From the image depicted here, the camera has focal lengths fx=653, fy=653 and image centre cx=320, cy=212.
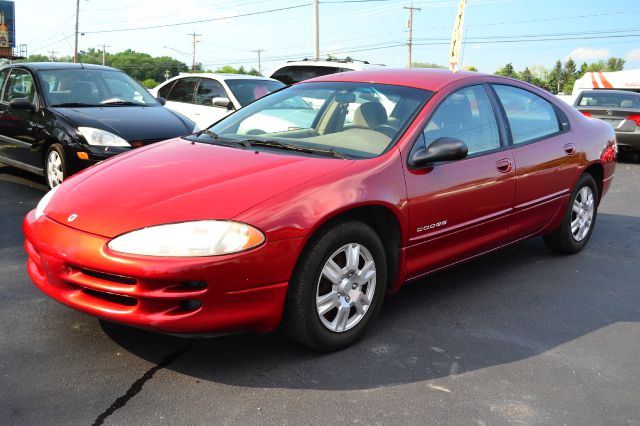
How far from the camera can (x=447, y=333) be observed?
3.67 m

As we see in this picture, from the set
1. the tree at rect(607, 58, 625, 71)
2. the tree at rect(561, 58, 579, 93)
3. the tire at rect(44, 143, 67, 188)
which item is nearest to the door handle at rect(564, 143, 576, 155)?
the tire at rect(44, 143, 67, 188)

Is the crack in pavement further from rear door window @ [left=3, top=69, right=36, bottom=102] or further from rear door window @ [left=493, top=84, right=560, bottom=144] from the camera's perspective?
rear door window @ [left=3, top=69, right=36, bottom=102]

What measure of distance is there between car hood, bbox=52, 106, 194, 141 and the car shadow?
3461mm

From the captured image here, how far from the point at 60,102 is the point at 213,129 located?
11.4 ft

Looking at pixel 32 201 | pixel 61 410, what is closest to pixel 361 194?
pixel 61 410

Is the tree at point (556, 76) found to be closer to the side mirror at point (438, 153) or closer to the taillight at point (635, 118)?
the taillight at point (635, 118)

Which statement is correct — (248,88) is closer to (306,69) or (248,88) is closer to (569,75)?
(306,69)

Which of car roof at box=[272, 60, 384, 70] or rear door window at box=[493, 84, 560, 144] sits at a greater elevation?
car roof at box=[272, 60, 384, 70]

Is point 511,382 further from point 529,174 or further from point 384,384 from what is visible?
point 529,174

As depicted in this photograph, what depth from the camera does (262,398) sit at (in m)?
2.87

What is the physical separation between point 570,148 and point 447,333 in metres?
2.13

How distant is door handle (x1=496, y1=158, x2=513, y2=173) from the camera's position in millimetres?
4223

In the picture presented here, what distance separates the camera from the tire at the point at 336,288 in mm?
3107

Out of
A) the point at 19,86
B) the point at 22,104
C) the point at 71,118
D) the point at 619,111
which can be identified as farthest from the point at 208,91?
the point at 619,111
